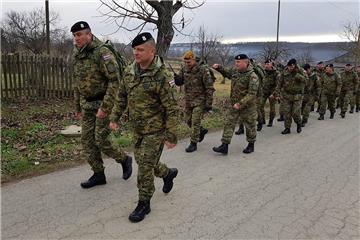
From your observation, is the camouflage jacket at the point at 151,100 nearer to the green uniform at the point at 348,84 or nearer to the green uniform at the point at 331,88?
the green uniform at the point at 331,88

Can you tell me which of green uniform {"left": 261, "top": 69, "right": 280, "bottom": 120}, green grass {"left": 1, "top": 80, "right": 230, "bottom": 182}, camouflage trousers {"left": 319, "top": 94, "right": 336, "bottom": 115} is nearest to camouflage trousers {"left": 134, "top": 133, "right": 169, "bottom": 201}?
green grass {"left": 1, "top": 80, "right": 230, "bottom": 182}

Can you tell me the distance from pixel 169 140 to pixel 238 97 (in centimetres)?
346

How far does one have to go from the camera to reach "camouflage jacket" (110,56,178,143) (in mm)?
4090

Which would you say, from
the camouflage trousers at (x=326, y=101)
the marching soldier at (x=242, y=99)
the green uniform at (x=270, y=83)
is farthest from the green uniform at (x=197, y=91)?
the camouflage trousers at (x=326, y=101)

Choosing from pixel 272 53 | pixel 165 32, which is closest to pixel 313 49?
pixel 272 53

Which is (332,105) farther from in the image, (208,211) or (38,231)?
(38,231)

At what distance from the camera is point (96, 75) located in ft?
15.6

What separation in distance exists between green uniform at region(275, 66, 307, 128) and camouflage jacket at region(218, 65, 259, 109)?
2.73 m

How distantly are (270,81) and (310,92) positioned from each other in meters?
1.57

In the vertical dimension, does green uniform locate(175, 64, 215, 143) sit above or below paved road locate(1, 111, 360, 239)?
above

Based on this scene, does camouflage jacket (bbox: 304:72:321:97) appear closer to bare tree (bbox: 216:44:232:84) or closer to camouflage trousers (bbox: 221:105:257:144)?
camouflage trousers (bbox: 221:105:257:144)

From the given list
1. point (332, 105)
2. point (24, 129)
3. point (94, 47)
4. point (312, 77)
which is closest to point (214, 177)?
point (94, 47)

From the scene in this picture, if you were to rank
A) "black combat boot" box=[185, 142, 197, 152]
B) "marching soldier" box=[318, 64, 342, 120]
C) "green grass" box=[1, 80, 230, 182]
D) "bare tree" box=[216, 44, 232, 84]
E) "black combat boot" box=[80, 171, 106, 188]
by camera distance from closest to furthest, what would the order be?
1. "black combat boot" box=[80, 171, 106, 188]
2. "green grass" box=[1, 80, 230, 182]
3. "black combat boot" box=[185, 142, 197, 152]
4. "marching soldier" box=[318, 64, 342, 120]
5. "bare tree" box=[216, 44, 232, 84]

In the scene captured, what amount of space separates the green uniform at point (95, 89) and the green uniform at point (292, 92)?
5985 mm
